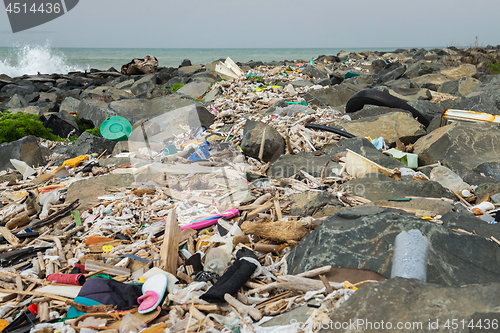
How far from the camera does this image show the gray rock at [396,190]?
13.1 ft

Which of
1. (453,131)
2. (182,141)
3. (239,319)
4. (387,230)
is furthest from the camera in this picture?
(182,141)

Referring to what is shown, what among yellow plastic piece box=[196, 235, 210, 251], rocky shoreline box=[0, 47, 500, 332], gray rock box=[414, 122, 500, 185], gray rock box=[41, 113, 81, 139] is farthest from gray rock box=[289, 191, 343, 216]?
gray rock box=[41, 113, 81, 139]

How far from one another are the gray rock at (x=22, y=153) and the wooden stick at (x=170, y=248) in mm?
5095

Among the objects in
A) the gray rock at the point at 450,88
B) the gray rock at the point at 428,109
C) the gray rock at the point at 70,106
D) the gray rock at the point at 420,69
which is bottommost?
the gray rock at the point at 428,109

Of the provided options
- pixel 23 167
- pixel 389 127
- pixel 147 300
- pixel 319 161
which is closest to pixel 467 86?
pixel 389 127

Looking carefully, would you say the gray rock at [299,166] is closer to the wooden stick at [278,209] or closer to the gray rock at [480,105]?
the wooden stick at [278,209]

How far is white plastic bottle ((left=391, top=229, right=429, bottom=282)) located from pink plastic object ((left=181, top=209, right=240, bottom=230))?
1900mm

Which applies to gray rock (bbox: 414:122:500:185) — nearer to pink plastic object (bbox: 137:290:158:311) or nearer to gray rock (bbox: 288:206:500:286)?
gray rock (bbox: 288:206:500:286)

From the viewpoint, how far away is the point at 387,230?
2.45 m

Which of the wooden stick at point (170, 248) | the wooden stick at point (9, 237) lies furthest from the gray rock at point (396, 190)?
the wooden stick at point (9, 237)

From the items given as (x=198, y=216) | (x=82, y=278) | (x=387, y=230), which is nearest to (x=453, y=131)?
(x=387, y=230)

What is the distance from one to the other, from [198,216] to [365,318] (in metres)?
2.59

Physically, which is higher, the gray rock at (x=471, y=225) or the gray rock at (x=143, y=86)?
the gray rock at (x=143, y=86)

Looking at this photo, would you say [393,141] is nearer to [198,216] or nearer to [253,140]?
[253,140]
